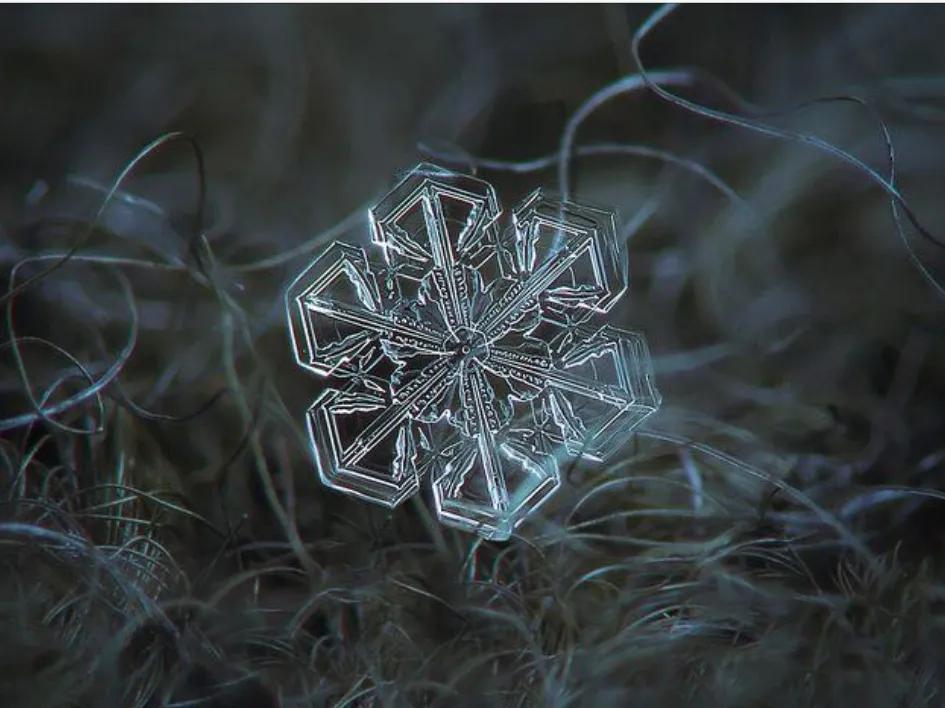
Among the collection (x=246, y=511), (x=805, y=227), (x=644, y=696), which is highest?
(x=805, y=227)

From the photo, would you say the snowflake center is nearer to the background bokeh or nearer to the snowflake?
the snowflake

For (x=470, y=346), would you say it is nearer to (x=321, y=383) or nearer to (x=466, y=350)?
(x=466, y=350)

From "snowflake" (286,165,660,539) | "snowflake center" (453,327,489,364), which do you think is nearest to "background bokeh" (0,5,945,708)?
"snowflake" (286,165,660,539)

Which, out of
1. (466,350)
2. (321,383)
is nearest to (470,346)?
(466,350)

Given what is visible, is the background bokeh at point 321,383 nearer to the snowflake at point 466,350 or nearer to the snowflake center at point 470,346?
the snowflake at point 466,350

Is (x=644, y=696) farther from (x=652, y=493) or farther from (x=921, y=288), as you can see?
(x=921, y=288)

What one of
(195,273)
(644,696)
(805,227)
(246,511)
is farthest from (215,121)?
(644,696)
